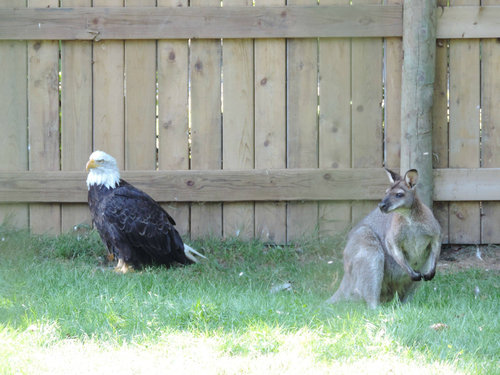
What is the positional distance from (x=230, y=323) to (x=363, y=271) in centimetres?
122

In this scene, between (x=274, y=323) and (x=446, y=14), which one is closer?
(x=274, y=323)

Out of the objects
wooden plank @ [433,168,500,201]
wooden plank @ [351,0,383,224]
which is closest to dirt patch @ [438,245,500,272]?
wooden plank @ [433,168,500,201]

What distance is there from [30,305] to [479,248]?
4.58m

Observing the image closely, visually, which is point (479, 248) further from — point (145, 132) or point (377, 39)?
Result: point (145, 132)

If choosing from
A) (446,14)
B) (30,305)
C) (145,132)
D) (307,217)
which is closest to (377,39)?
(446,14)

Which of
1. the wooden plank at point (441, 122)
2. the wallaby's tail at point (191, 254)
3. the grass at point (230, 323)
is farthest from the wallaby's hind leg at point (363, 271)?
the wooden plank at point (441, 122)

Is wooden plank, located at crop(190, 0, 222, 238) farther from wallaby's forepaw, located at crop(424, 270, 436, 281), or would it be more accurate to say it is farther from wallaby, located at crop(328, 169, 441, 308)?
wallaby's forepaw, located at crop(424, 270, 436, 281)

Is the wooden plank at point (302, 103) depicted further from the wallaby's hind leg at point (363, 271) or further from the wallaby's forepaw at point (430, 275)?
the wallaby's forepaw at point (430, 275)

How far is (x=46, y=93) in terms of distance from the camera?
757cm

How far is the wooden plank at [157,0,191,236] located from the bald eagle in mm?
572

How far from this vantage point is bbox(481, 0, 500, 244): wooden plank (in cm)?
743

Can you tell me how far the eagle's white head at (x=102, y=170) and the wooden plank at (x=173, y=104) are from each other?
0.57 m

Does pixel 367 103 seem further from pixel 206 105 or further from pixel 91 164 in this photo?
pixel 91 164

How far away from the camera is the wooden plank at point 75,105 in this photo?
7.54 m
